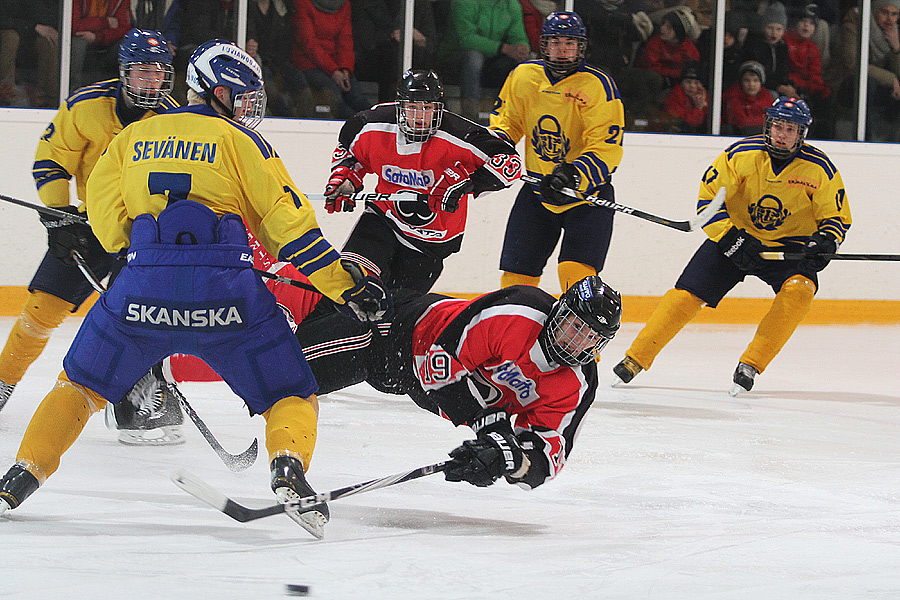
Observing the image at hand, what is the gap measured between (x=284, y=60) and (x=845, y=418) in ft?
11.8

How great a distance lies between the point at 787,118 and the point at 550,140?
2.97 feet

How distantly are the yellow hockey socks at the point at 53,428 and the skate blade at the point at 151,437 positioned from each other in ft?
2.76

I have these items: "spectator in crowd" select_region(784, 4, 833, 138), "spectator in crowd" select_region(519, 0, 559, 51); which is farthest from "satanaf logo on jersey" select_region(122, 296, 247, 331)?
"spectator in crowd" select_region(784, 4, 833, 138)

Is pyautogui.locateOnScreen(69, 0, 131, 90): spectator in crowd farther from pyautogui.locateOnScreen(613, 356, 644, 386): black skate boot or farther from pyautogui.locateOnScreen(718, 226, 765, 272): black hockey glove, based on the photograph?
pyautogui.locateOnScreen(718, 226, 765, 272): black hockey glove

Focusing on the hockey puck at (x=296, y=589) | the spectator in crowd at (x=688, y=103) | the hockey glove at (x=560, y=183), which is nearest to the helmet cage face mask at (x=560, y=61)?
the hockey glove at (x=560, y=183)

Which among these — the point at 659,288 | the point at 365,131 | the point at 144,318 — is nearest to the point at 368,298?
the point at 144,318

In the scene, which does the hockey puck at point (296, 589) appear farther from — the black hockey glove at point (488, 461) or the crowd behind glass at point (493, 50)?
the crowd behind glass at point (493, 50)

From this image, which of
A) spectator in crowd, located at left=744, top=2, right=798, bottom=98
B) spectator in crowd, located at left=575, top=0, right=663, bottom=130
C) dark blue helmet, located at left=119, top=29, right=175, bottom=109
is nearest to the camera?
dark blue helmet, located at left=119, top=29, right=175, bottom=109

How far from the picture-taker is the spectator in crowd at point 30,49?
18.6ft

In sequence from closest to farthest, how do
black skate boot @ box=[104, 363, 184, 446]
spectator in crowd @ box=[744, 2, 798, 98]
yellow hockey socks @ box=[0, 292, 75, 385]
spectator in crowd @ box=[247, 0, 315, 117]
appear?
black skate boot @ box=[104, 363, 184, 446] < yellow hockey socks @ box=[0, 292, 75, 385] < spectator in crowd @ box=[247, 0, 315, 117] < spectator in crowd @ box=[744, 2, 798, 98]

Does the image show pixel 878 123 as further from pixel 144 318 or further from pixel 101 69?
pixel 144 318

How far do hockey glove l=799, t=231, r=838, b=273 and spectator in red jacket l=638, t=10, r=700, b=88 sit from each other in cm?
244

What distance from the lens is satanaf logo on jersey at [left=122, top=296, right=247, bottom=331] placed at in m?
2.02

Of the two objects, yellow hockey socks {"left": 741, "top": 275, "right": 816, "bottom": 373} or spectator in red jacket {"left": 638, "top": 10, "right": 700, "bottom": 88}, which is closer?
yellow hockey socks {"left": 741, "top": 275, "right": 816, "bottom": 373}
